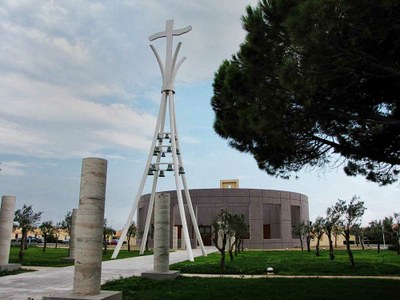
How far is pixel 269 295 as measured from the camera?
945cm

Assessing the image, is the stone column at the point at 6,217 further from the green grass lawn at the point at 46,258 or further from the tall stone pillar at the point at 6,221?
the green grass lawn at the point at 46,258

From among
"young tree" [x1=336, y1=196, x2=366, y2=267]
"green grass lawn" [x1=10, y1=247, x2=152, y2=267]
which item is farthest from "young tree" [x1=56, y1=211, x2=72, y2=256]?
"young tree" [x1=336, y1=196, x2=366, y2=267]

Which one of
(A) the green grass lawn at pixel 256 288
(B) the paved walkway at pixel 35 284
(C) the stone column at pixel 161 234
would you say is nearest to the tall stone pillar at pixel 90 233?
(A) the green grass lawn at pixel 256 288

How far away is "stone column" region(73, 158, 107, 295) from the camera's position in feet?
26.7

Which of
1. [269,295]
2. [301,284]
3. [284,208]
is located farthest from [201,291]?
[284,208]

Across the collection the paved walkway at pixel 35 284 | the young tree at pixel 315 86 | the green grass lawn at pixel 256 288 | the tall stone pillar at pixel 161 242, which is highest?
the young tree at pixel 315 86

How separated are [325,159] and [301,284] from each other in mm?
3731

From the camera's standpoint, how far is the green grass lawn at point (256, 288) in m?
9.45

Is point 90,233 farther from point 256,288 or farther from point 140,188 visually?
point 140,188

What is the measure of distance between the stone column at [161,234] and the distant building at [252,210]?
1008 inches

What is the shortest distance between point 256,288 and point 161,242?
15.6 ft

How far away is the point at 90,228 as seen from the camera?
843cm

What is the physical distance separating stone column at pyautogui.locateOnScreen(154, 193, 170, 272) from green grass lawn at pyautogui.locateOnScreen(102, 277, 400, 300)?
1053mm

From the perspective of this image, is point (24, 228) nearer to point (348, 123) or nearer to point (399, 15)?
point (348, 123)
